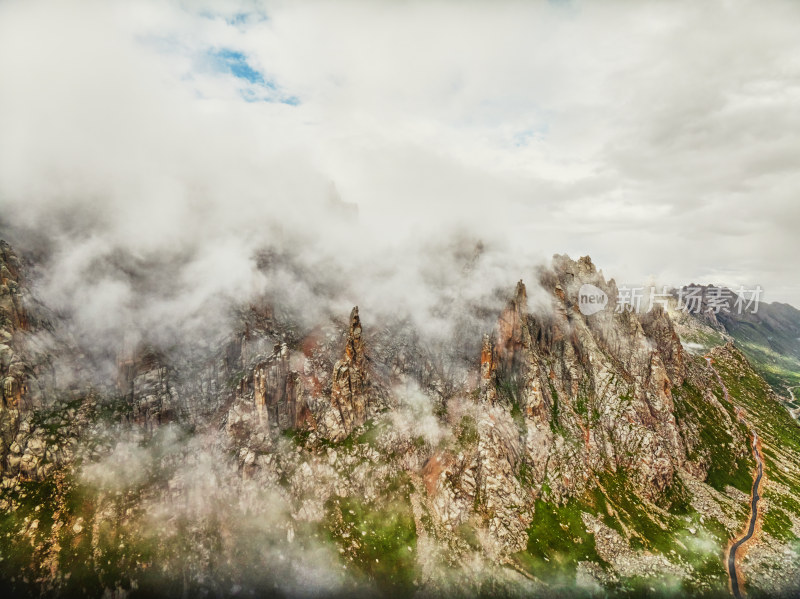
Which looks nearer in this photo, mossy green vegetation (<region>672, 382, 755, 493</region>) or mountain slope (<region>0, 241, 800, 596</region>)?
mountain slope (<region>0, 241, 800, 596</region>)

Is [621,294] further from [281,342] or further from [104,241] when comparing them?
[104,241]

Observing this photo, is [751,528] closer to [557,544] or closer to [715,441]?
[715,441]

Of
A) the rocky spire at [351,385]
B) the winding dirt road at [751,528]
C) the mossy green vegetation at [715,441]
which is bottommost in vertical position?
the winding dirt road at [751,528]

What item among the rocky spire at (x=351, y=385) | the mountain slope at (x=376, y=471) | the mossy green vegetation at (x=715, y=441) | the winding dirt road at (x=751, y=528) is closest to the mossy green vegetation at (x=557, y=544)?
the mountain slope at (x=376, y=471)

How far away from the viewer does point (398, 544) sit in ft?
365

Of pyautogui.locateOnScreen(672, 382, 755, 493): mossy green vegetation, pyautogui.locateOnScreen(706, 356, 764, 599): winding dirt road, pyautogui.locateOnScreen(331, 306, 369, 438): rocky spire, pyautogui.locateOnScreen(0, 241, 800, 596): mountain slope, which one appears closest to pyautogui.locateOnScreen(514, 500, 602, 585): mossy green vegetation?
pyautogui.locateOnScreen(0, 241, 800, 596): mountain slope

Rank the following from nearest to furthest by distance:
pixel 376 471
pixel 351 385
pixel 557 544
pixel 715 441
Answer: pixel 557 544 < pixel 376 471 < pixel 351 385 < pixel 715 441

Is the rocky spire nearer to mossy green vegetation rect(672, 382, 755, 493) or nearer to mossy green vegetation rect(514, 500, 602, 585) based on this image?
mossy green vegetation rect(514, 500, 602, 585)

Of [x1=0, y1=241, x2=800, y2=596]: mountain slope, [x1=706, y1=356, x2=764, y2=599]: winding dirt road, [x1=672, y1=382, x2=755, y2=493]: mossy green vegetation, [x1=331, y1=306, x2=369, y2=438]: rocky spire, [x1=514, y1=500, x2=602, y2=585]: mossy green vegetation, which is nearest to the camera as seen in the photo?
[x1=0, y1=241, x2=800, y2=596]: mountain slope

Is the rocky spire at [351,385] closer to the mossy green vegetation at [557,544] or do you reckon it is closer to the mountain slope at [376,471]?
the mountain slope at [376,471]

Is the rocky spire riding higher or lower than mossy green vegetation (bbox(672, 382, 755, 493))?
higher

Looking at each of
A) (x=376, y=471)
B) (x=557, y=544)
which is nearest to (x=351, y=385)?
(x=376, y=471)

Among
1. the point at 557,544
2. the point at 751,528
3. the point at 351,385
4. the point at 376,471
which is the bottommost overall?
the point at 751,528

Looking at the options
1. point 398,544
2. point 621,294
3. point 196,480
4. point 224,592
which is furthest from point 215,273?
point 621,294
